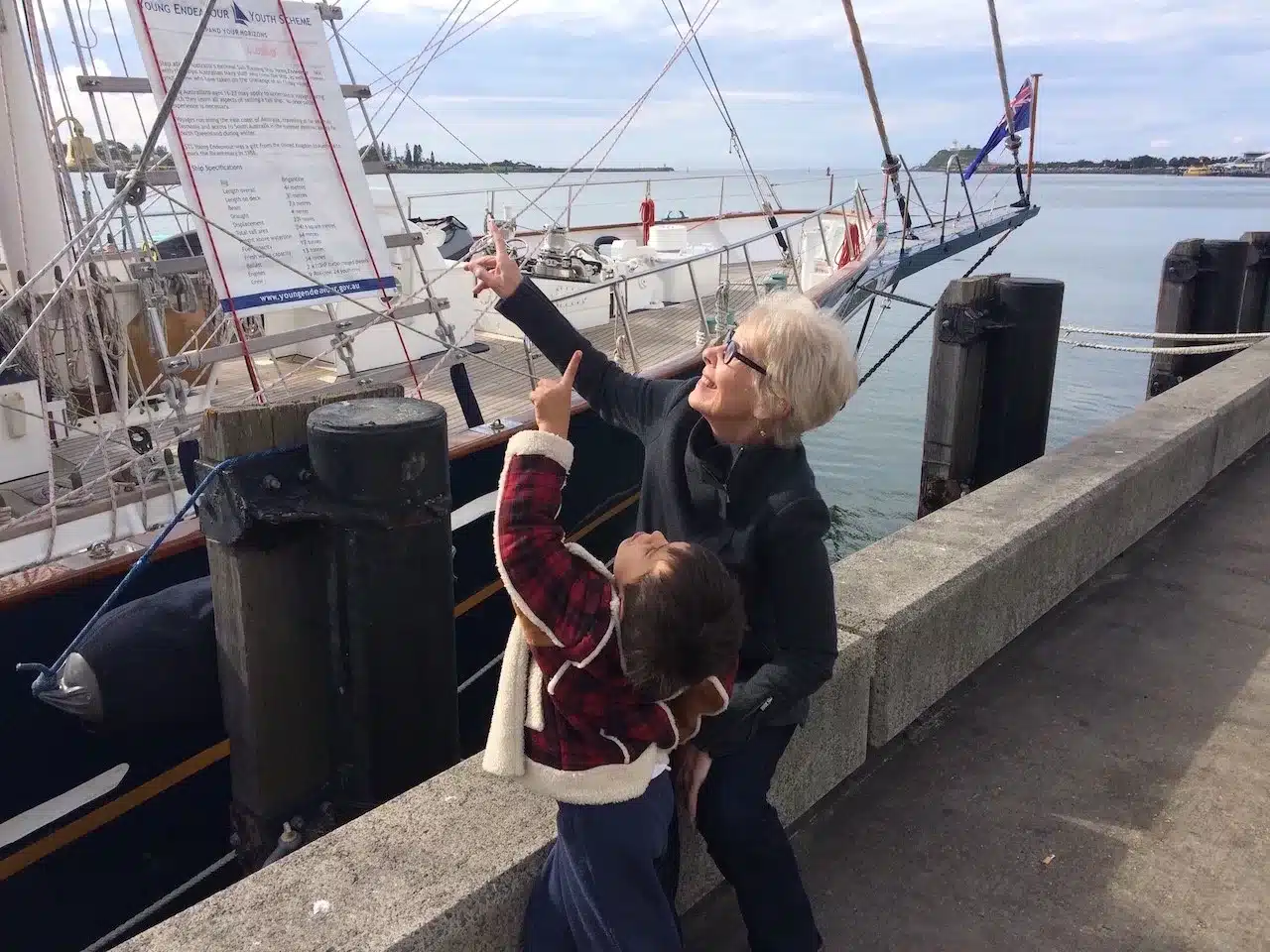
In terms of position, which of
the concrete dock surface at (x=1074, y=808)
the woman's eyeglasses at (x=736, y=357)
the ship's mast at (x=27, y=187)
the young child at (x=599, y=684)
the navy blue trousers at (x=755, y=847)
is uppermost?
the ship's mast at (x=27, y=187)

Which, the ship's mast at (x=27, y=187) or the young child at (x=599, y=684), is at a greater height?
the ship's mast at (x=27, y=187)

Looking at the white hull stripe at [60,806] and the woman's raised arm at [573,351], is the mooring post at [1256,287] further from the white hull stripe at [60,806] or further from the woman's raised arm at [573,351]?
the white hull stripe at [60,806]

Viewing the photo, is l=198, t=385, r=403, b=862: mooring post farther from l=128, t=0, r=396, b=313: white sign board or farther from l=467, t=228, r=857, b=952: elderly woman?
l=128, t=0, r=396, b=313: white sign board

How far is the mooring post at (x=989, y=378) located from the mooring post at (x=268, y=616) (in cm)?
434

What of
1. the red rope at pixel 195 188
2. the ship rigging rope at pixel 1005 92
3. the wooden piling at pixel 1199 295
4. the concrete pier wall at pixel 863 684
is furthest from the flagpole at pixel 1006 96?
the red rope at pixel 195 188

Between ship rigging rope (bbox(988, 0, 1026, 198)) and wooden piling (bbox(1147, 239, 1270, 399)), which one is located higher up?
ship rigging rope (bbox(988, 0, 1026, 198))

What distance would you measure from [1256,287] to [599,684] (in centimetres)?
1098

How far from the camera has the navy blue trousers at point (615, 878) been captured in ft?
6.06

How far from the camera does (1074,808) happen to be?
298cm

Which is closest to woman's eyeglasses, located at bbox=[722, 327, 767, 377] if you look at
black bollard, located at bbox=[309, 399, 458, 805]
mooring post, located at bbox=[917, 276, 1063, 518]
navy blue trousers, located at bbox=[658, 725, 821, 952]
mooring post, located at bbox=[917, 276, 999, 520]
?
navy blue trousers, located at bbox=[658, 725, 821, 952]

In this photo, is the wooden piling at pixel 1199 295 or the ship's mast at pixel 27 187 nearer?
the ship's mast at pixel 27 187

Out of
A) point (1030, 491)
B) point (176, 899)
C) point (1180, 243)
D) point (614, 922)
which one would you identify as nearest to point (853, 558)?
point (1030, 491)

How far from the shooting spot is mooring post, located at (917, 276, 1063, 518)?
251 inches

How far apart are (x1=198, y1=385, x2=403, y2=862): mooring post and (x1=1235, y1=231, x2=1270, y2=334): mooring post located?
33.2 feet
